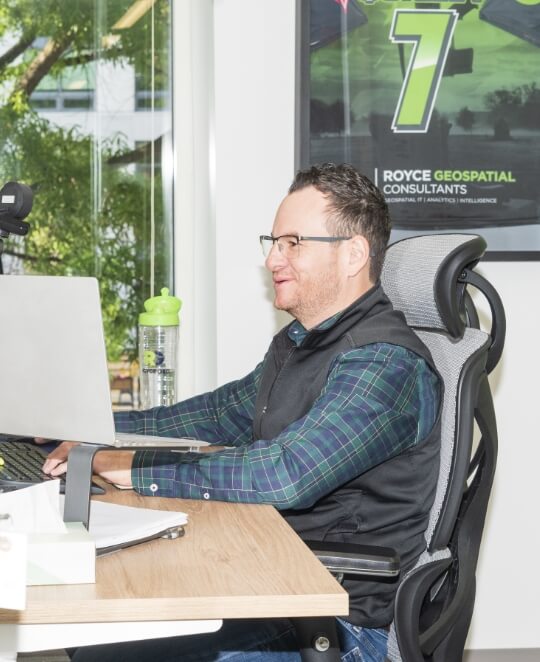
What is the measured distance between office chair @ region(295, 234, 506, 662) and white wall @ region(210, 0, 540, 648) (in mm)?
1152

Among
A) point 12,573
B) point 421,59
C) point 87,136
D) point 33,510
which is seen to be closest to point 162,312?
point 87,136

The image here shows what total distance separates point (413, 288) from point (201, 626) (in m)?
0.86

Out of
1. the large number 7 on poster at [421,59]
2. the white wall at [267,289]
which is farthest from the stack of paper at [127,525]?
the large number 7 on poster at [421,59]

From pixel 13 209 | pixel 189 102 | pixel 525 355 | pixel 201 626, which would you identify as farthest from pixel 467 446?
pixel 189 102

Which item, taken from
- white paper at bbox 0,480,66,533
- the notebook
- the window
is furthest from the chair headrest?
the window

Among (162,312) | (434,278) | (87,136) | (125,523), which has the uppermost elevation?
(87,136)

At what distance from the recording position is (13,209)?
5.09 ft

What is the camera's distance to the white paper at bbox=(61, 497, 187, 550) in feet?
A: 4.26

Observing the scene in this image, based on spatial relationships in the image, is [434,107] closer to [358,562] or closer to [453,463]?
[453,463]

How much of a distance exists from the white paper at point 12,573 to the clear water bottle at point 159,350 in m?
1.75

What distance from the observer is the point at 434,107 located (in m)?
2.92

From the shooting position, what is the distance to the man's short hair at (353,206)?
6.38 feet

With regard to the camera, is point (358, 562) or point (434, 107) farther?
point (434, 107)

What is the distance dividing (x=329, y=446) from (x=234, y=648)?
34cm
